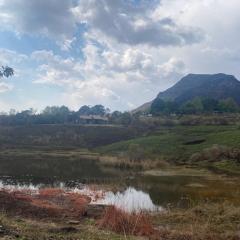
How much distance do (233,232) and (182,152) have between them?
74378mm

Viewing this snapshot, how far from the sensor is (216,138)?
102250mm

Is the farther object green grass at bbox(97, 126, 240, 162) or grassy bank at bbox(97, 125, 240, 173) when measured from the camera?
green grass at bbox(97, 126, 240, 162)

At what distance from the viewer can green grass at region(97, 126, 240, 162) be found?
316 feet

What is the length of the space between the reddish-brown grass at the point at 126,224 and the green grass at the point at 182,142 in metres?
70.4

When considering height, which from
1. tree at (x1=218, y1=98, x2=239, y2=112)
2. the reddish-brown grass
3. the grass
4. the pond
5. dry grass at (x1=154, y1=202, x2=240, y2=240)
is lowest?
the pond

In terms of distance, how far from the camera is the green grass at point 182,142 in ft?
316

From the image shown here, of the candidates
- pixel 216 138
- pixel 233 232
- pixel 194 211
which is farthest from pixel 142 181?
pixel 216 138

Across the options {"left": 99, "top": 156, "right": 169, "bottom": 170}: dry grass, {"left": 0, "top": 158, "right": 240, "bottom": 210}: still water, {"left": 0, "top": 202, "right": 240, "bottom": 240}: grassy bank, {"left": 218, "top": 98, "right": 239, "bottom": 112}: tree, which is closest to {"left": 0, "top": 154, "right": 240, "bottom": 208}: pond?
{"left": 0, "top": 158, "right": 240, "bottom": 210}: still water

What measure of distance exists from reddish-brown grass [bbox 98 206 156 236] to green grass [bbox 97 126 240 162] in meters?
70.4

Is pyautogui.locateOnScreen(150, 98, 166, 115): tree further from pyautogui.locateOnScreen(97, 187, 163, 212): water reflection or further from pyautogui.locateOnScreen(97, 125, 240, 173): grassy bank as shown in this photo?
pyautogui.locateOnScreen(97, 187, 163, 212): water reflection

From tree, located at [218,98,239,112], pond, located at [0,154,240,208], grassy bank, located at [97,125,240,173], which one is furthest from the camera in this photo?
tree, located at [218,98,239,112]

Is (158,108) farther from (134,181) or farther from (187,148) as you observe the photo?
(134,181)

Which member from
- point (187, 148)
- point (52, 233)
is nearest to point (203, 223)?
point (52, 233)

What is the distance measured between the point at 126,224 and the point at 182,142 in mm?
84203
